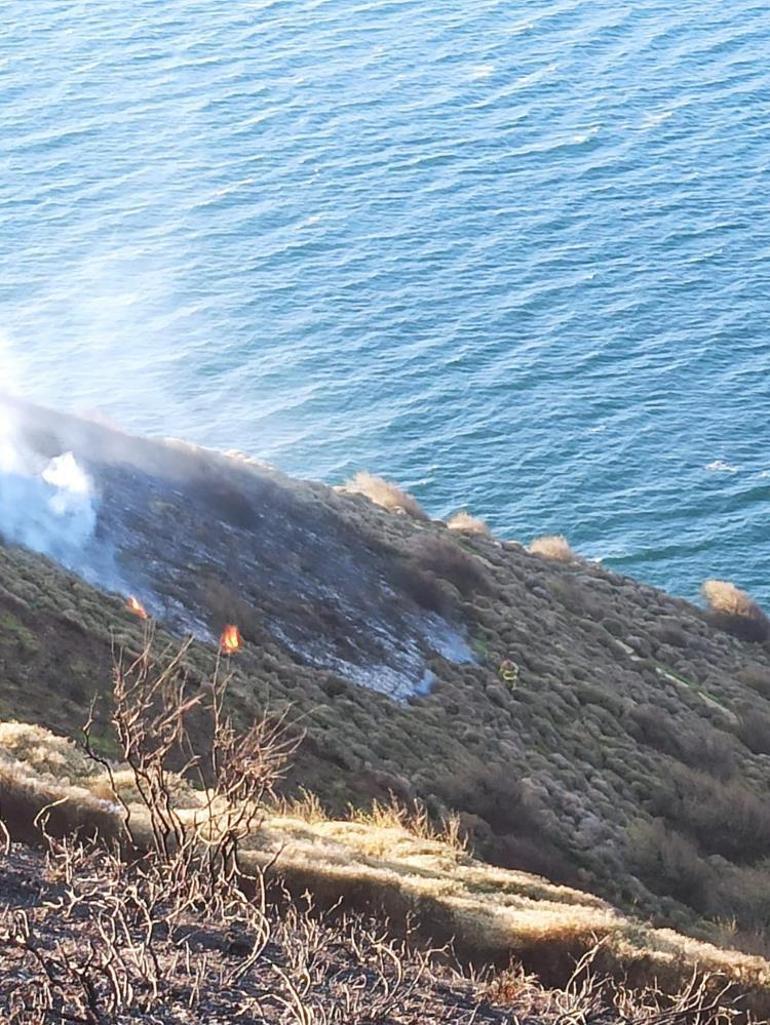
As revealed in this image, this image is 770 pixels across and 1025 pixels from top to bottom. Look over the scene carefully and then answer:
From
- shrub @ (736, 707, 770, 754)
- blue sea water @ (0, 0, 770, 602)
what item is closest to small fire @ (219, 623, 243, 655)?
shrub @ (736, 707, 770, 754)

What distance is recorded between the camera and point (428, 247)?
7094 centimetres

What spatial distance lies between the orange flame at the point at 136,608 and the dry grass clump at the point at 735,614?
22163 mm

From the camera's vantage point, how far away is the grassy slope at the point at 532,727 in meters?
22.8

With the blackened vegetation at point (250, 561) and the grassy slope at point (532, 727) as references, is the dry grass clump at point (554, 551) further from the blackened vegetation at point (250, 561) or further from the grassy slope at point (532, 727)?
the blackened vegetation at point (250, 561)

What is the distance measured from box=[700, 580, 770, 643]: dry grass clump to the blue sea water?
8.26 metres

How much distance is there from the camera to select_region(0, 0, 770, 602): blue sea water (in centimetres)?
6028

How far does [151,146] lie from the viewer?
8044cm

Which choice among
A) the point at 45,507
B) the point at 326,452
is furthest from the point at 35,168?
the point at 45,507

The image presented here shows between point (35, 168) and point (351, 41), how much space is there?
2200 cm

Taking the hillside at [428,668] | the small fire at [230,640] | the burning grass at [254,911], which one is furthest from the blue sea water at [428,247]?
the burning grass at [254,911]

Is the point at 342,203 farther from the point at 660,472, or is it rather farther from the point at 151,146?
the point at 660,472

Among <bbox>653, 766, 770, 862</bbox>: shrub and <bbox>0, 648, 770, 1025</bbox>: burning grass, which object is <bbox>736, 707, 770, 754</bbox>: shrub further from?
<bbox>0, 648, 770, 1025</bbox>: burning grass

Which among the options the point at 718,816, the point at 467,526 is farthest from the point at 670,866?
the point at 467,526

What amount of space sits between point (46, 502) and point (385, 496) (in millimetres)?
15177
